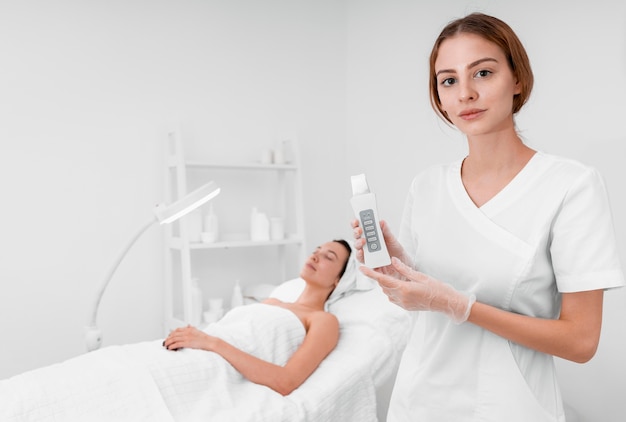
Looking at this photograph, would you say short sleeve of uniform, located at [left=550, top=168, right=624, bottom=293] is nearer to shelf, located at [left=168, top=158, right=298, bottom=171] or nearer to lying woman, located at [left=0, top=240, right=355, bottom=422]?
lying woman, located at [left=0, top=240, right=355, bottom=422]

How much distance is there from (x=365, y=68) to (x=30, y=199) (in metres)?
1.72

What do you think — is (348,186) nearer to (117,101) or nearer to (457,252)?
(117,101)

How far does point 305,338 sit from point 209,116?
50.5 inches

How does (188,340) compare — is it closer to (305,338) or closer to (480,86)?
(305,338)

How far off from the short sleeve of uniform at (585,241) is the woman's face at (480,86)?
16 centimetres

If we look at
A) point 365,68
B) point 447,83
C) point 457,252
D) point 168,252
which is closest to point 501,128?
point 447,83

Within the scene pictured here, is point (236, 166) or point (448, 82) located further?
point (236, 166)

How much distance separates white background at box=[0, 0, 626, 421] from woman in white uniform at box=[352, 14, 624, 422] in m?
1.05

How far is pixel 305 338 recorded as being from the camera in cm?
178

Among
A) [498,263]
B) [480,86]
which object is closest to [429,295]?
[498,263]

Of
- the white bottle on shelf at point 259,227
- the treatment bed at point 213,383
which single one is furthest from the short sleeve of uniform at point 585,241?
the white bottle on shelf at point 259,227

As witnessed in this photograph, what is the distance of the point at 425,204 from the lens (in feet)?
3.39

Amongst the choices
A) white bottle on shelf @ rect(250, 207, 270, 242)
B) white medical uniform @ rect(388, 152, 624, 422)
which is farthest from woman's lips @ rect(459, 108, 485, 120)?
white bottle on shelf @ rect(250, 207, 270, 242)

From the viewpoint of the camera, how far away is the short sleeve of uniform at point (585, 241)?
786 millimetres
